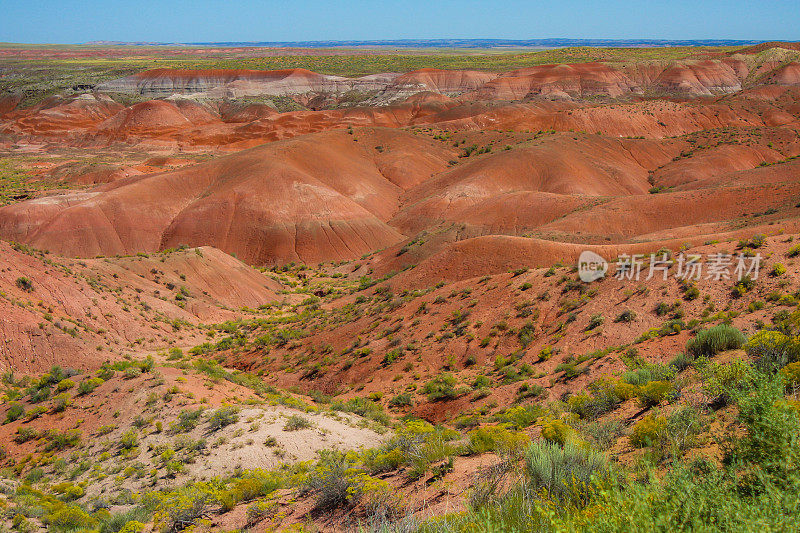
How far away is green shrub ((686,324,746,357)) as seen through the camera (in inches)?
444

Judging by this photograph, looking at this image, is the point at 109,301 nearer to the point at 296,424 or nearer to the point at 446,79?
the point at 296,424

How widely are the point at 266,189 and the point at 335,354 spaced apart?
105 ft

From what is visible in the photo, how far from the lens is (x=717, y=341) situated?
37.2 feet

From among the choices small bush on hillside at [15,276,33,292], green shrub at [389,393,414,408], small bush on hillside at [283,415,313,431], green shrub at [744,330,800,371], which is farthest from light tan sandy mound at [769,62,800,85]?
small bush on hillside at [15,276,33,292]

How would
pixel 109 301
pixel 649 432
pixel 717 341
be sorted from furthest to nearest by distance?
pixel 109 301 < pixel 717 341 < pixel 649 432

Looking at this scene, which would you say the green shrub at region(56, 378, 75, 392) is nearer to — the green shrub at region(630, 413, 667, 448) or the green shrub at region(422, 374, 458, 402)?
the green shrub at region(422, 374, 458, 402)

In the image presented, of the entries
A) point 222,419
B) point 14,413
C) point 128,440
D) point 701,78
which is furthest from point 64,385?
point 701,78

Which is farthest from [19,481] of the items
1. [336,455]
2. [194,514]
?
[336,455]

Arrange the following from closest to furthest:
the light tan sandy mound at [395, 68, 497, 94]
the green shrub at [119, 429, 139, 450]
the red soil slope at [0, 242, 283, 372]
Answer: the green shrub at [119, 429, 139, 450] < the red soil slope at [0, 242, 283, 372] < the light tan sandy mound at [395, 68, 497, 94]

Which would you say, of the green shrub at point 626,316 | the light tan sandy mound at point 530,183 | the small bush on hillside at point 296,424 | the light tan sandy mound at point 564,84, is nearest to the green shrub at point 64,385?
the small bush on hillside at point 296,424

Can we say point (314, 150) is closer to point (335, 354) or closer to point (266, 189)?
point (266, 189)

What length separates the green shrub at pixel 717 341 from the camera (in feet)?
37.0

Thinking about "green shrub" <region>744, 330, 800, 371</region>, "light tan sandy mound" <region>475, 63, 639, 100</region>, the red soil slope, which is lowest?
the red soil slope

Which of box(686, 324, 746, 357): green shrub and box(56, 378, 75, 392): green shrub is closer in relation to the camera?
box(686, 324, 746, 357): green shrub
